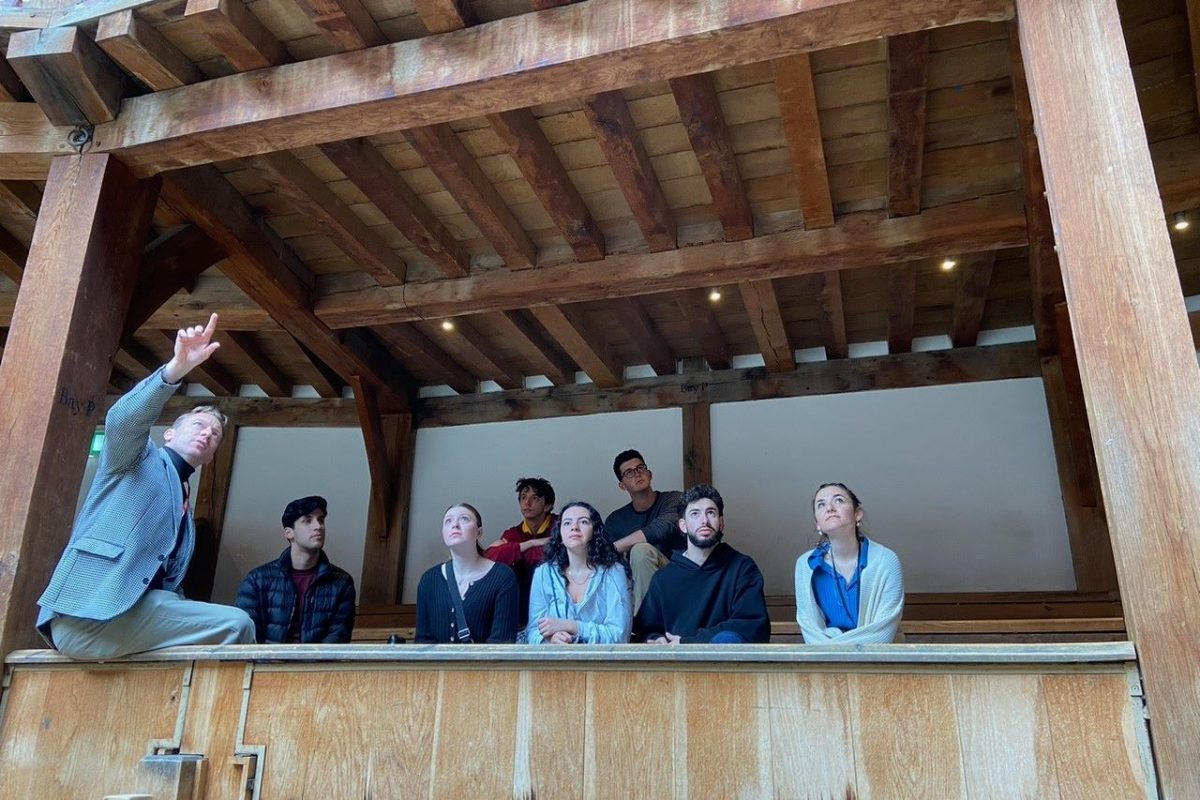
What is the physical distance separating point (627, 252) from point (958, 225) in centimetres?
146

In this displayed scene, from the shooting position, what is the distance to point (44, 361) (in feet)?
9.55

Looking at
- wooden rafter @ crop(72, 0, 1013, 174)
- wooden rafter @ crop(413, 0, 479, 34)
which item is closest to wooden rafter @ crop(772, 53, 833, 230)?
wooden rafter @ crop(72, 0, 1013, 174)

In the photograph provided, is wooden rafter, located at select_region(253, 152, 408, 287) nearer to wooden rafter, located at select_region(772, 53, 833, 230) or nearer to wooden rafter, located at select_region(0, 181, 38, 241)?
wooden rafter, located at select_region(0, 181, 38, 241)

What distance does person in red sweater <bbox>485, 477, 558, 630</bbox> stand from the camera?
13.3 feet

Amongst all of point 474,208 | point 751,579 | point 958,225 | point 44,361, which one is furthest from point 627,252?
point 44,361

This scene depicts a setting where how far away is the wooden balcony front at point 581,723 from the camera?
1.84 meters

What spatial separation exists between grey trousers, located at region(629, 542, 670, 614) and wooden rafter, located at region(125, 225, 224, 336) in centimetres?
223

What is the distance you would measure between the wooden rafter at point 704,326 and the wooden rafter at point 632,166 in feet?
2.79

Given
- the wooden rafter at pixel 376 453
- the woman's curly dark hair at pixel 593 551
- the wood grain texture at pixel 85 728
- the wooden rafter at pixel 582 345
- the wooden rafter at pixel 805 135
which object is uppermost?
the wooden rafter at pixel 805 135

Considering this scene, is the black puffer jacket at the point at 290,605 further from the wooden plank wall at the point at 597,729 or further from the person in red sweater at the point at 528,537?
the wooden plank wall at the point at 597,729

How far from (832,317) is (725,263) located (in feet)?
3.98

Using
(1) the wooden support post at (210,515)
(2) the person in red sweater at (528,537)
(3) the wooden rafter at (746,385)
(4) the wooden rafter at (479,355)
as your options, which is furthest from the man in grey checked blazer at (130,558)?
(1) the wooden support post at (210,515)

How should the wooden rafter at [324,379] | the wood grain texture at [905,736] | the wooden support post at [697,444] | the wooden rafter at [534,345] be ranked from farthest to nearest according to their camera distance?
the wooden rafter at [324,379] → the wooden support post at [697,444] → the wooden rafter at [534,345] → the wood grain texture at [905,736]

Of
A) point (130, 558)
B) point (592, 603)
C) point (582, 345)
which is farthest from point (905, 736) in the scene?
point (582, 345)
